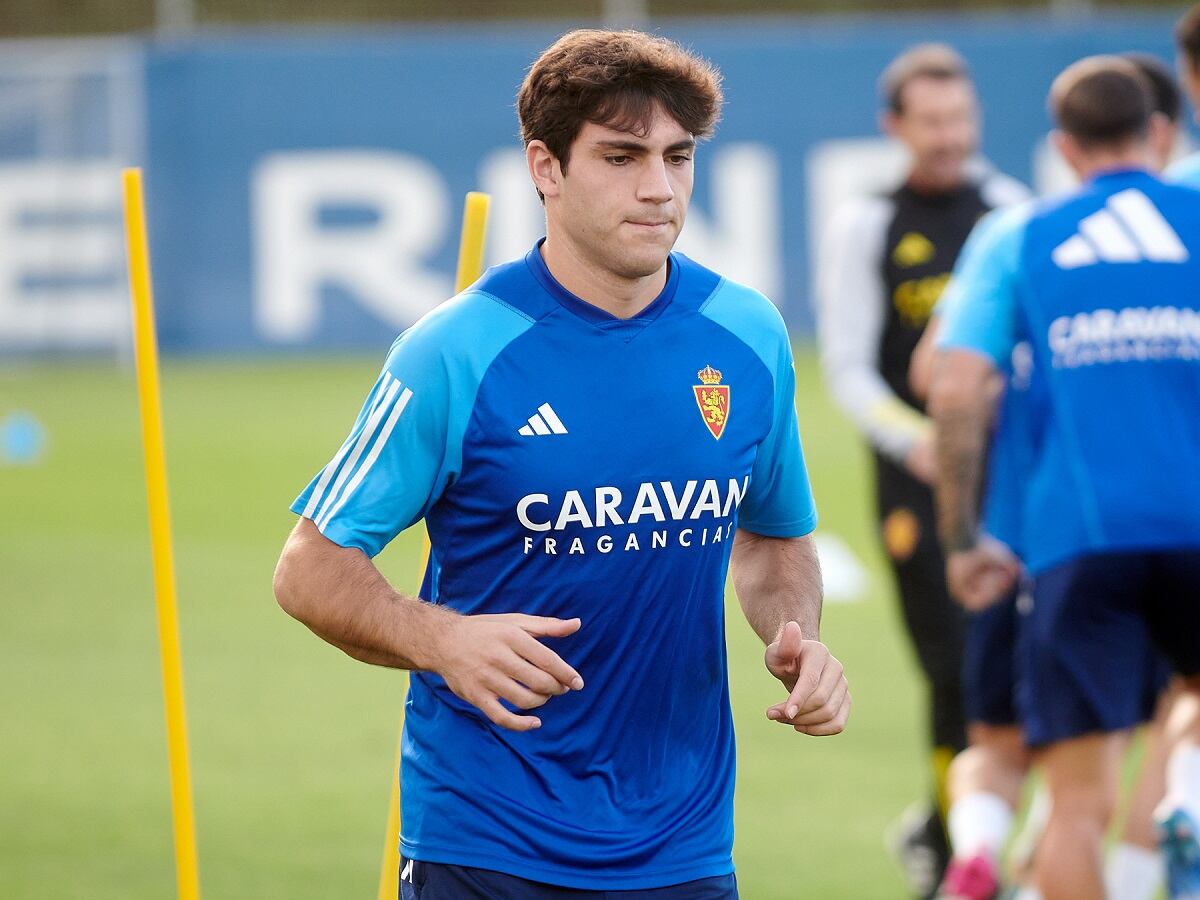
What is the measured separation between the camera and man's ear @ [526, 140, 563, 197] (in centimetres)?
348

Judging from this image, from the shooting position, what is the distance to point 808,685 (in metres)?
3.34

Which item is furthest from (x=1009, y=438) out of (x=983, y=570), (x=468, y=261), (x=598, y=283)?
(x=598, y=283)

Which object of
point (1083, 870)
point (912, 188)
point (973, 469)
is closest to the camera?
point (1083, 870)

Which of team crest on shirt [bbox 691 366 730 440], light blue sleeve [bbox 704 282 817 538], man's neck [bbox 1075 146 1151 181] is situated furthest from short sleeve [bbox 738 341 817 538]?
man's neck [bbox 1075 146 1151 181]

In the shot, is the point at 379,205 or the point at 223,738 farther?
the point at 379,205

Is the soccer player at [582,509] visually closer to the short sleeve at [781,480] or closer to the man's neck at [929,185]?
the short sleeve at [781,480]

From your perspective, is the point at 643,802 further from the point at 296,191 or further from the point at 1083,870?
the point at 296,191

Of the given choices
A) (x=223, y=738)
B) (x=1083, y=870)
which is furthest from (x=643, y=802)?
(x=223, y=738)

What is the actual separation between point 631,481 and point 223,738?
5.30m

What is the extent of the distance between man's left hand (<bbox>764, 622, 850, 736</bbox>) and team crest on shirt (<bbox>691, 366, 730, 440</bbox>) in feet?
1.25

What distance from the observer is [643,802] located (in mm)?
3467

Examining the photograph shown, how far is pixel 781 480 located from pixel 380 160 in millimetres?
18025

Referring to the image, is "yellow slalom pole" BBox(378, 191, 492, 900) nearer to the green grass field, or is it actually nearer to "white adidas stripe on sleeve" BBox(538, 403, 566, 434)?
"white adidas stripe on sleeve" BBox(538, 403, 566, 434)

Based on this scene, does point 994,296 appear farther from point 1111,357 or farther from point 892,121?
point 892,121
